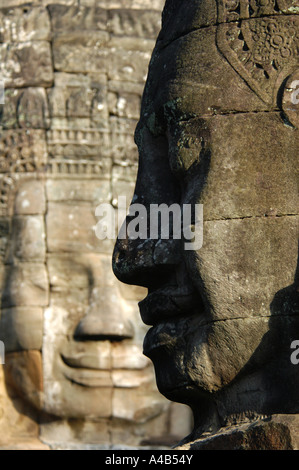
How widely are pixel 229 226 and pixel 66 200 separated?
6825 mm

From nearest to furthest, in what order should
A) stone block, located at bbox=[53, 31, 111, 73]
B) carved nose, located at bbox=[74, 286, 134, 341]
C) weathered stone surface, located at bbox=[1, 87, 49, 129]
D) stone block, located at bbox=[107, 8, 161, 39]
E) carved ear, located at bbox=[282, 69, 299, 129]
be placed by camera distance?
1. carved ear, located at bbox=[282, 69, 299, 129]
2. carved nose, located at bbox=[74, 286, 134, 341]
3. weathered stone surface, located at bbox=[1, 87, 49, 129]
4. stone block, located at bbox=[53, 31, 111, 73]
5. stone block, located at bbox=[107, 8, 161, 39]

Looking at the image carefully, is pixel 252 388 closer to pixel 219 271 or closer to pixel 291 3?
pixel 219 271

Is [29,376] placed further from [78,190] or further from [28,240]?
[78,190]

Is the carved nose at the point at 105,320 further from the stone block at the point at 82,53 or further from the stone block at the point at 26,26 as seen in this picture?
the stone block at the point at 26,26

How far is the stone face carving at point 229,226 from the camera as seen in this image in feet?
15.2

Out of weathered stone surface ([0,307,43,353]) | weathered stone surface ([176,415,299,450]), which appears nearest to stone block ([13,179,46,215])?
weathered stone surface ([0,307,43,353])

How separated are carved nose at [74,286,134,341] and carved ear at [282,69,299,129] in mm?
6602

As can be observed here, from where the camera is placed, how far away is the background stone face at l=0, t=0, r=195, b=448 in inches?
441

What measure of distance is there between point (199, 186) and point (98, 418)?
6.66m

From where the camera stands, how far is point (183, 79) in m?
4.95

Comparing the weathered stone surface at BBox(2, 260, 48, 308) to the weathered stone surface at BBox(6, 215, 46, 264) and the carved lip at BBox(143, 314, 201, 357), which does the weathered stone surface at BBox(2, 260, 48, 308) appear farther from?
the carved lip at BBox(143, 314, 201, 357)

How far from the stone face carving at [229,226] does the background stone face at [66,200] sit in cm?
624
